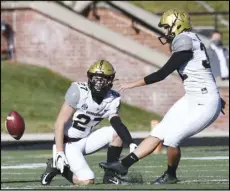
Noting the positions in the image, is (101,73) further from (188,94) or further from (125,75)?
(125,75)

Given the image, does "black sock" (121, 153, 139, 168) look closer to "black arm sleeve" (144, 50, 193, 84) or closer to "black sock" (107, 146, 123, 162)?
"black sock" (107, 146, 123, 162)

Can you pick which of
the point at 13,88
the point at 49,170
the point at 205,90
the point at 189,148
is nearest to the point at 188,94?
the point at 205,90

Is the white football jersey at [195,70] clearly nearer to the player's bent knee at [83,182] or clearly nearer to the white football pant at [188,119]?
the white football pant at [188,119]

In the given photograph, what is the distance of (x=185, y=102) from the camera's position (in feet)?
36.0

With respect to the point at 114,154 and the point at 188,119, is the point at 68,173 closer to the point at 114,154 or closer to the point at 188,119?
the point at 114,154

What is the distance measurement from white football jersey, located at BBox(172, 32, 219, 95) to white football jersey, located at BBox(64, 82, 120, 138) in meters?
0.92

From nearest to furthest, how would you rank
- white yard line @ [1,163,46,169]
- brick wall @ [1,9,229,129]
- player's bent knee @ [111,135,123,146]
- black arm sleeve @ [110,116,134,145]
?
black arm sleeve @ [110,116,134,145], player's bent knee @ [111,135,123,146], white yard line @ [1,163,46,169], brick wall @ [1,9,229,129]

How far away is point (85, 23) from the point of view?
24.1 m

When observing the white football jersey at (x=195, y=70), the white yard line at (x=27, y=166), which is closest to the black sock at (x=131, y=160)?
the white football jersey at (x=195, y=70)

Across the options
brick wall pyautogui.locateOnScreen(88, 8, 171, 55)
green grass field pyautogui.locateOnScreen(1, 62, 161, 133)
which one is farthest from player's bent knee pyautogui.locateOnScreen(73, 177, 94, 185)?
brick wall pyautogui.locateOnScreen(88, 8, 171, 55)

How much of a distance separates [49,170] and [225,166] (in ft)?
10.9

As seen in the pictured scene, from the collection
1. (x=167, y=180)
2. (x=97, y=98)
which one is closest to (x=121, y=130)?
(x=97, y=98)

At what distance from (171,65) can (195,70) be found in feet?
0.95

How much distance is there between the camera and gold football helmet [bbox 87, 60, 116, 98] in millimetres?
11328
